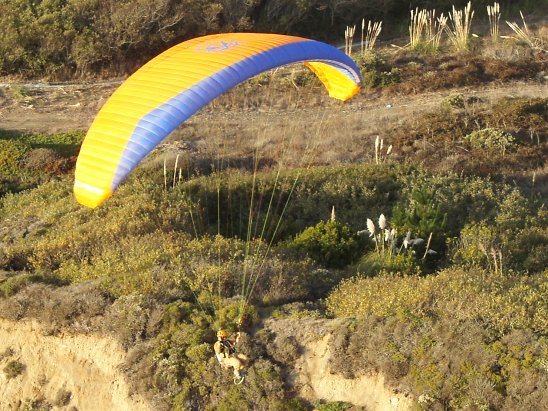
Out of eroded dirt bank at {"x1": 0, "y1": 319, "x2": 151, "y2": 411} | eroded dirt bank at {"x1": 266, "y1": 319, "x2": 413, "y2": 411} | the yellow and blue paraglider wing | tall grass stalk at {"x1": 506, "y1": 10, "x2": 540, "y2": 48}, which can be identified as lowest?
eroded dirt bank at {"x1": 0, "y1": 319, "x2": 151, "y2": 411}

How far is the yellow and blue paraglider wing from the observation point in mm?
9336

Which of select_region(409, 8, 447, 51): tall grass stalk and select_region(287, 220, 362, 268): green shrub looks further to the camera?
select_region(409, 8, 447, 51): tall grass stalk

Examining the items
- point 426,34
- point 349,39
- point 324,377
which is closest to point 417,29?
point 426,34

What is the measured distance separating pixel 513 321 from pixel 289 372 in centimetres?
272

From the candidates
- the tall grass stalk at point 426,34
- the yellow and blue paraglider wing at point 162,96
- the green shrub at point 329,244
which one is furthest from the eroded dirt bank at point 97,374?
the tall grass stalk at point 426,34

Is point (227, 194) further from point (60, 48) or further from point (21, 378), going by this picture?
point (60, 48)

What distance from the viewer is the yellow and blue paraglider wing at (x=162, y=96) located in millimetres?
9336

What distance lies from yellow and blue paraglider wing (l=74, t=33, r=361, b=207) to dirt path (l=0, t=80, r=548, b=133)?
32.1 ft

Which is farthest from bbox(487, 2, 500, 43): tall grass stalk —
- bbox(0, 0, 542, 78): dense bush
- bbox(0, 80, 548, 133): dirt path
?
bbox(0, 0, 542, 78): dense bush

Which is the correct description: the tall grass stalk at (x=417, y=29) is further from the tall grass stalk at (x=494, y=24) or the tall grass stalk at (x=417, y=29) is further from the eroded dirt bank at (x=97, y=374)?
the eroded dirt bank at (x=97, y=374)

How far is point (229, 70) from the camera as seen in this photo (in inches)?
399

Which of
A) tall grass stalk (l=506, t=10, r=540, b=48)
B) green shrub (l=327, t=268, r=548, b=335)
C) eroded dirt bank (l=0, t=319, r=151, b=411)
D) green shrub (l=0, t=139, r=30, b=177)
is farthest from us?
tall grass stalk (l=506, t=10, r=540, b=48)

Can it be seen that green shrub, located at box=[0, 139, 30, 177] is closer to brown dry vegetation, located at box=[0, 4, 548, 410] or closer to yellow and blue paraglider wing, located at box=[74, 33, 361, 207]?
brown dry vegetation, located at box=[0, 4, 548, 410]

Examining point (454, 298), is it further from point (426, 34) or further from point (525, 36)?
point (426, 34)
